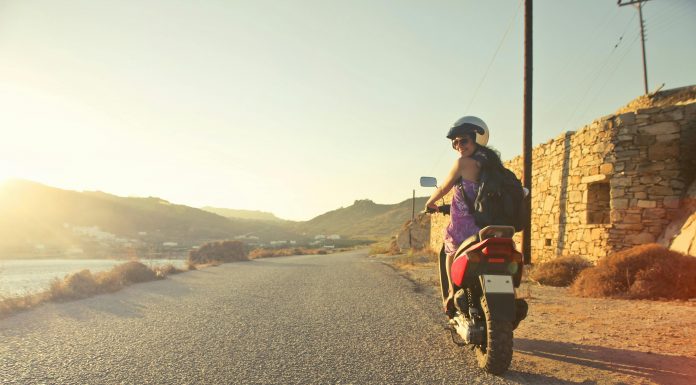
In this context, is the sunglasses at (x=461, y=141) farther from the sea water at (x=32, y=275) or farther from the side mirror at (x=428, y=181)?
the sea water at (x=32, y=275)

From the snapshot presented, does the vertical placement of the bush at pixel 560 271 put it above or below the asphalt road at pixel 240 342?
above

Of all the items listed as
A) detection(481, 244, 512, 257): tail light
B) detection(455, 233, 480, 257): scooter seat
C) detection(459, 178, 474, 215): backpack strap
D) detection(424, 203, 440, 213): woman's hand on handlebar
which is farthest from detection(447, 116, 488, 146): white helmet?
detection(481, 244, 512, 257): tail light

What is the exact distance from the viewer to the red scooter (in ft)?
10.6

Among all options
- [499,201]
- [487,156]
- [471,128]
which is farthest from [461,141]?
[499,201]

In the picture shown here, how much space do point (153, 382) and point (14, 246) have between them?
161 ft

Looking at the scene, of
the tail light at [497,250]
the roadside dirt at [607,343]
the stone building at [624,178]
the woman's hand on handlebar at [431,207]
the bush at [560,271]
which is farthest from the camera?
the bush at [560,271]

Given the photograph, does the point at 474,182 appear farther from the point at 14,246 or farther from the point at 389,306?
the point at 14,246

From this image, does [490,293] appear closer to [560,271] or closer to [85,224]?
[560,271]

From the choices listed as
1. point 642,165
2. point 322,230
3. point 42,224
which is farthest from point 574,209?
point 322,230

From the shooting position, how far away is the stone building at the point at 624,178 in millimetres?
9469

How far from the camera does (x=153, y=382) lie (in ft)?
10.6

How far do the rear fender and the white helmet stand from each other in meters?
1.40

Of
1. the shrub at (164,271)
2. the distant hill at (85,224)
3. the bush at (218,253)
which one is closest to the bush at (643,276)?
the shrub at (164,271)

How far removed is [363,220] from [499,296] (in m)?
140
